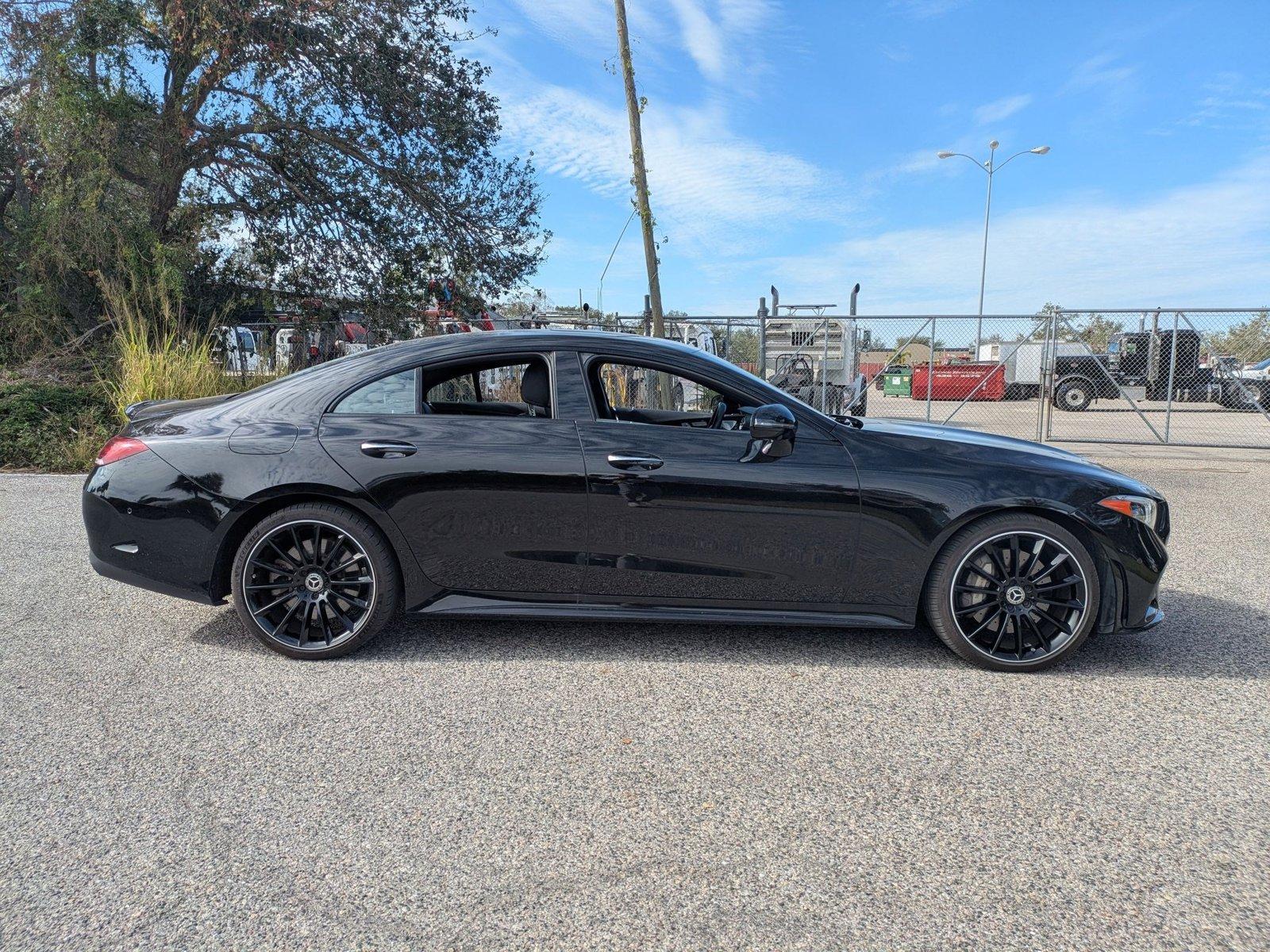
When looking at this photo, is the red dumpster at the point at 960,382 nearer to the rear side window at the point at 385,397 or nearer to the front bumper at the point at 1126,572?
the front bumper at the point at 1126,572

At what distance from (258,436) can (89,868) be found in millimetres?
2051

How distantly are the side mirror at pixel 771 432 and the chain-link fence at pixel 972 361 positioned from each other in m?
9.08

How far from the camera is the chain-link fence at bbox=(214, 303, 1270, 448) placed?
12.8 m

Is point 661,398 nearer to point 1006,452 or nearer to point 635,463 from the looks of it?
point 635,463

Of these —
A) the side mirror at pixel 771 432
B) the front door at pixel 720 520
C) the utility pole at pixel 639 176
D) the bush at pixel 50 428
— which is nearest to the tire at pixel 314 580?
the front door at pixel 720 520

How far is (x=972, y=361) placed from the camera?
18.3 meters

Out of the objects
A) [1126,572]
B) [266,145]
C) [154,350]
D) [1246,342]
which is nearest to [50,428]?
[154,350]

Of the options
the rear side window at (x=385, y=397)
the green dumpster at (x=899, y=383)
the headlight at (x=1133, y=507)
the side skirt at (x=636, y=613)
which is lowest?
the side skirt at (x=636, y=613)

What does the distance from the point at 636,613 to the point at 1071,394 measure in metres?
20.3

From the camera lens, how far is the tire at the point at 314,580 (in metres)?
3.82

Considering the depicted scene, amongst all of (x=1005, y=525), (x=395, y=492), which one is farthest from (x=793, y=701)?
(x=395, y=492)

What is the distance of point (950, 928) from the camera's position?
6.76ft

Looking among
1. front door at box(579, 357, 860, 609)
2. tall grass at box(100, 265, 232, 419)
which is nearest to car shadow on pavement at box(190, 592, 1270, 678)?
front door at box(579, 357, 860, 609)

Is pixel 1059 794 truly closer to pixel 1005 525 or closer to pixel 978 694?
pixel 978 694
